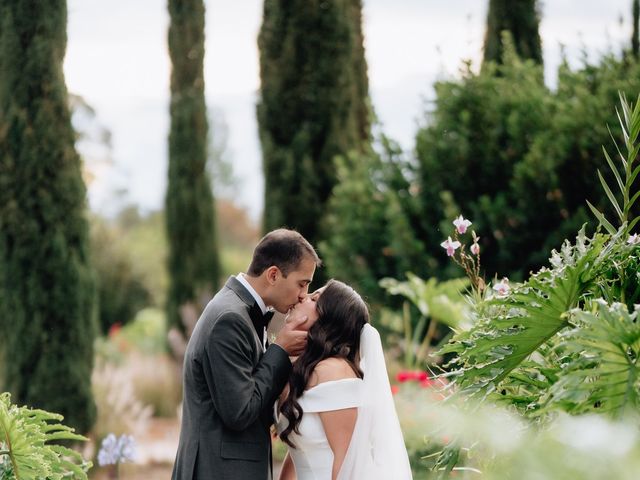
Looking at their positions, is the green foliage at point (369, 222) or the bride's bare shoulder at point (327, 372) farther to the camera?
the green foliage at point (369, 222)

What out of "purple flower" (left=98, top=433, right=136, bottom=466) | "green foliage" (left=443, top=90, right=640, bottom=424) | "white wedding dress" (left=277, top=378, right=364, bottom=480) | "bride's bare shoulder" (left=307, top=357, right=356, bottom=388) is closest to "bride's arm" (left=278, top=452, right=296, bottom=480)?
"white wedding dress" (left=277, top=378, right=364, bottom=480)

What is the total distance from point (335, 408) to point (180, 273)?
11259mm

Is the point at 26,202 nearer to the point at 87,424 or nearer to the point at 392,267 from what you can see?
the point at 87,424

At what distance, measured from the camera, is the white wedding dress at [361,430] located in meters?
3.69

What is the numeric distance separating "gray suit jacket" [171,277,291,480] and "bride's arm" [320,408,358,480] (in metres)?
0.24

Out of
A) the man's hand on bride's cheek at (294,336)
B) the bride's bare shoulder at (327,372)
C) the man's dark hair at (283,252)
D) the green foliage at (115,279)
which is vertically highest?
the man's dark hair at (283,252)

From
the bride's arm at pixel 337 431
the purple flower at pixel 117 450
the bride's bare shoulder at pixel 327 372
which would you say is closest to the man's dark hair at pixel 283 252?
the bride's bare shoulder at pixel 327 372

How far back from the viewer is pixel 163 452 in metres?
9.55

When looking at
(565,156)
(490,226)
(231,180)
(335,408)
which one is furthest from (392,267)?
(231,180)

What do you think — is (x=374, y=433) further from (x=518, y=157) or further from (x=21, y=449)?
(x=518, y=157)

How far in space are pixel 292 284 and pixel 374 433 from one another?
0.77m

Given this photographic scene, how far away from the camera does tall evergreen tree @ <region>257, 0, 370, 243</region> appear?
1073 centimetres

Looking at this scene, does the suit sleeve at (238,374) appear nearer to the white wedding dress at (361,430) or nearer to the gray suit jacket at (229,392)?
Result: the gray suit jacket at (229,392)

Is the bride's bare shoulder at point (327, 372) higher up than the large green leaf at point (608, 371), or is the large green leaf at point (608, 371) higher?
the large green leaf at point (608, 371)
